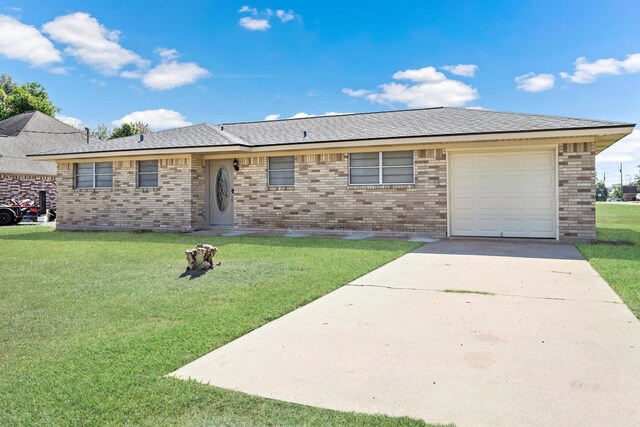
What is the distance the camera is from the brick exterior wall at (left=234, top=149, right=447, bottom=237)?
1187cm

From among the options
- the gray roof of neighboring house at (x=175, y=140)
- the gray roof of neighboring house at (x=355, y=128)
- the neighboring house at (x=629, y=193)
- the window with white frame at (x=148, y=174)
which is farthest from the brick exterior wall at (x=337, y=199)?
the neighboring house at (x=629, y=193)

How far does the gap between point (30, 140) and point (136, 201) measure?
18449 mm

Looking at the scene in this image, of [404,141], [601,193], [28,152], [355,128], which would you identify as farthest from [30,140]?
[601,193]

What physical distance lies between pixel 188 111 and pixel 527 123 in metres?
29.9

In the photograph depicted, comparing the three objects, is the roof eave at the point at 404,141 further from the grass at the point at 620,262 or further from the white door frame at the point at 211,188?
the grass at the point at 620,262

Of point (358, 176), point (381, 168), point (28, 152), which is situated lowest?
point (358, 176)

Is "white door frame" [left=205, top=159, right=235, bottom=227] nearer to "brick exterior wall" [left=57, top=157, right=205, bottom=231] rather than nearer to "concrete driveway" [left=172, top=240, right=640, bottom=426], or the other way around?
"brick exterior wall" [left=57, top=157, right=205, bottom=231]

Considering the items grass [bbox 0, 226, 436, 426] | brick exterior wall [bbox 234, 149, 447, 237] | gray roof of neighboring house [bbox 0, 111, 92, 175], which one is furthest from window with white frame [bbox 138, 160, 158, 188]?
gray roof of neighboring house [bbox 0, 111, 92, 175]

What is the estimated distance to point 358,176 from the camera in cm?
1270

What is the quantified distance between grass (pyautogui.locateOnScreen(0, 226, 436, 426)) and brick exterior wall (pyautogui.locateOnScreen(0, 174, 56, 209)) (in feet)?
57.9

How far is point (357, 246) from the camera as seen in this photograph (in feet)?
31.6

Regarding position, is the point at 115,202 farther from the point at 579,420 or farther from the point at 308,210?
the point at 579,420

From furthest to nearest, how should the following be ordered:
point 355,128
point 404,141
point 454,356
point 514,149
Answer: point 355,128
point 404,141
point 514,149
point 454,356

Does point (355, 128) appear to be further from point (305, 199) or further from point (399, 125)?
point (305, 199)
